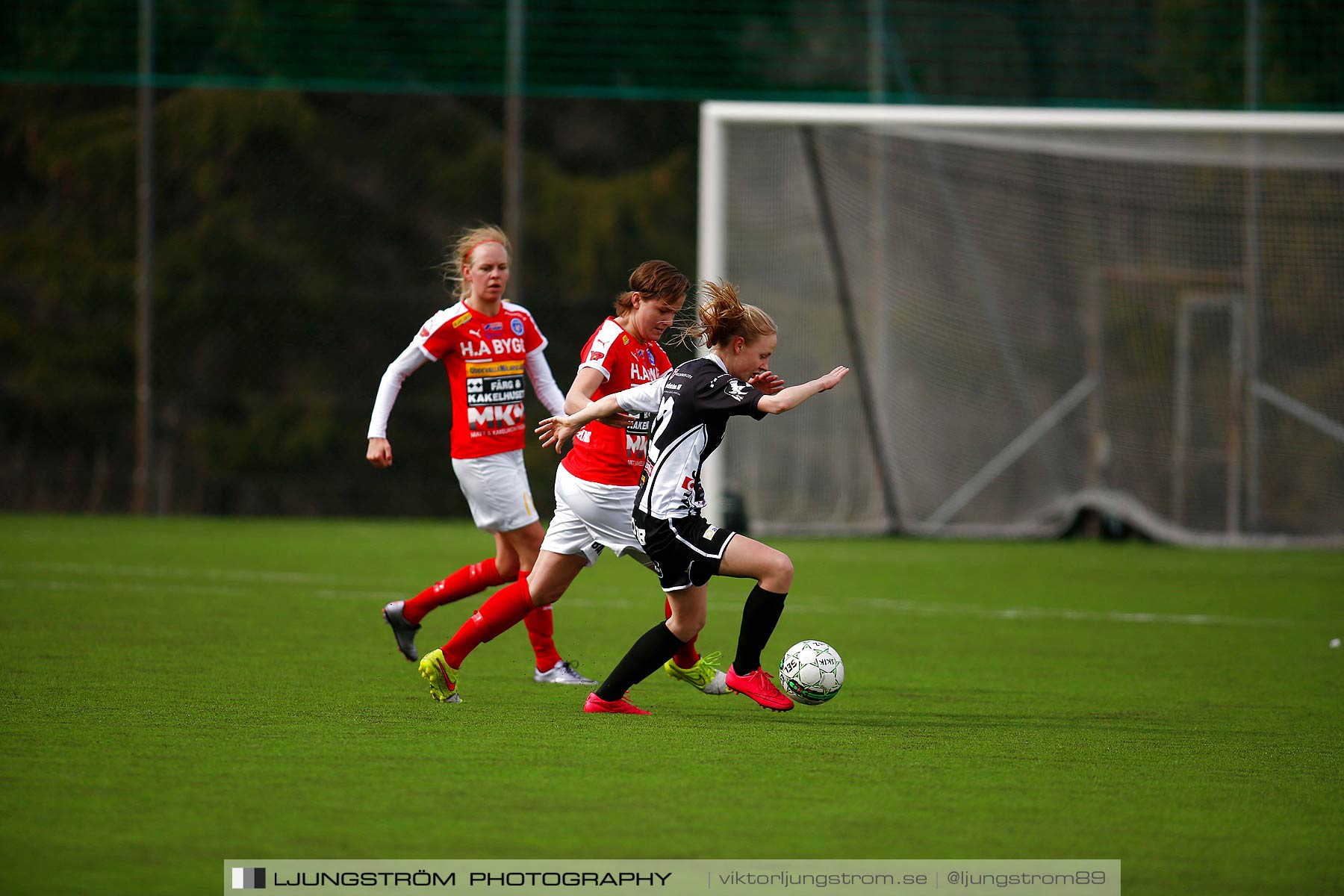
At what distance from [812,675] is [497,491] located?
1601 mm

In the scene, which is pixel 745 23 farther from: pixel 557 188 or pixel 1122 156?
pixel 1122 156

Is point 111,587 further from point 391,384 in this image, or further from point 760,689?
point 760,689

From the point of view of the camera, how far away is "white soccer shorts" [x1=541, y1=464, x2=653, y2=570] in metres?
5.62

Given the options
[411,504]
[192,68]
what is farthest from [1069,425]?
[192,68]

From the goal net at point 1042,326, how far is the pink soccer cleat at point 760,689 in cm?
862

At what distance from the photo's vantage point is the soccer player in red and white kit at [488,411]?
6.23 meters

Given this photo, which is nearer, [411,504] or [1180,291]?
[1180,291]

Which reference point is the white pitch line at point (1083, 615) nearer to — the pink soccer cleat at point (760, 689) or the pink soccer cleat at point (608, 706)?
the pink soccer cleat at point (760, 689)

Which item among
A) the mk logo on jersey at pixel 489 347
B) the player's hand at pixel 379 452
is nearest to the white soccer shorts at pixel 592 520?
the player's hand at pixel 379 452

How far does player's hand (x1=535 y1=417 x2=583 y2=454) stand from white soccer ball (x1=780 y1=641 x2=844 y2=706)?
1.14 m

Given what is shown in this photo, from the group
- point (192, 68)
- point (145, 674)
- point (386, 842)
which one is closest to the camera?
point (386, 842)

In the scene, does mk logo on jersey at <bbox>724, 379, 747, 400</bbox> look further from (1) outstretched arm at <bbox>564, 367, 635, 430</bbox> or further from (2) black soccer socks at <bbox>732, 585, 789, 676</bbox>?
(2) black soccer socks at <bbox>732, 585, 789, 676</bbox>

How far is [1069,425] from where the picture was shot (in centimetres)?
1448

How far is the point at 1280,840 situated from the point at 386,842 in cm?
214
